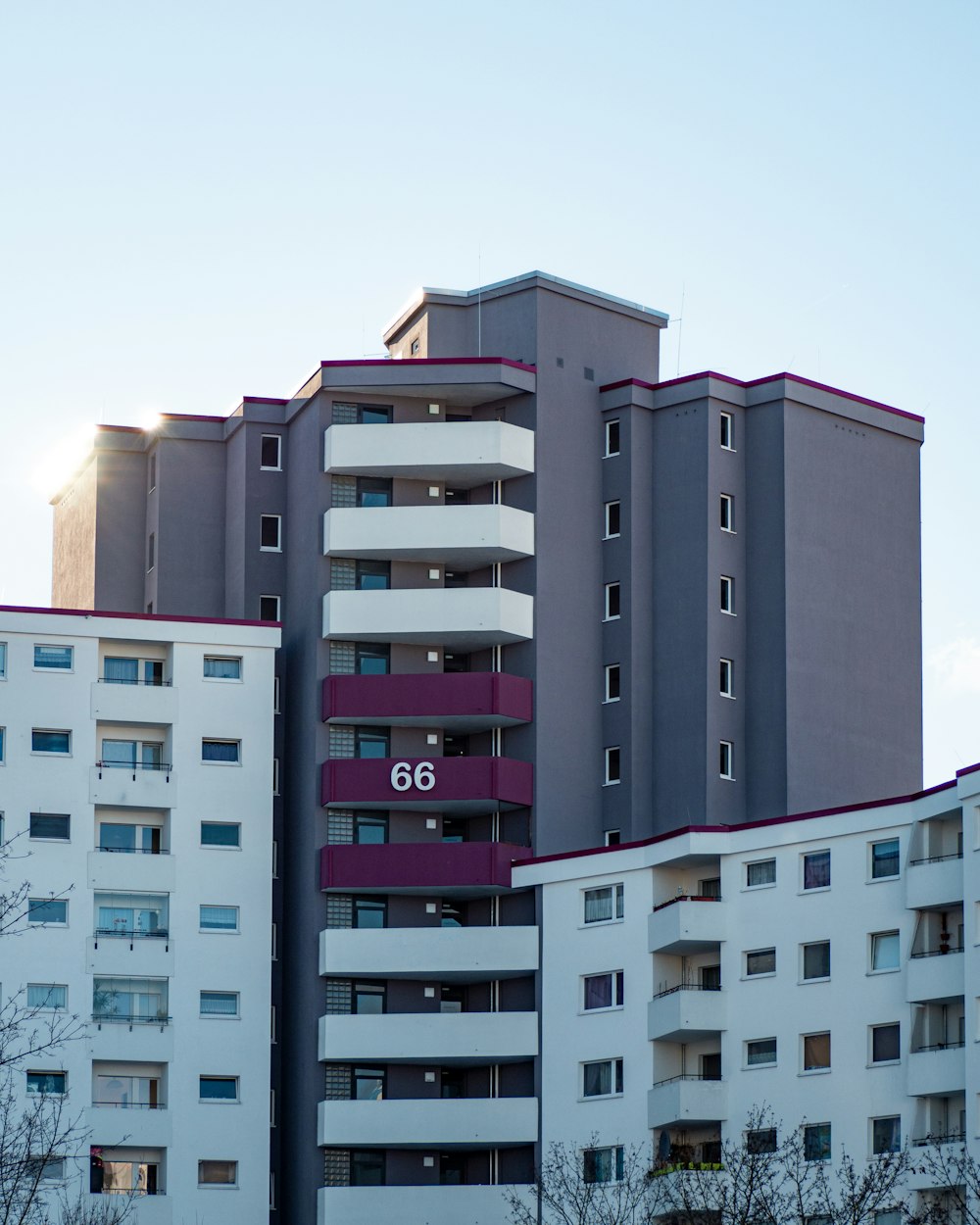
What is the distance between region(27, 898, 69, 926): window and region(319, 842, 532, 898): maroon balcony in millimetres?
9493

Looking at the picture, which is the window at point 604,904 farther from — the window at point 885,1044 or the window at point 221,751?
the window at point 221,751

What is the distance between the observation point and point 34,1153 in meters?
92.4

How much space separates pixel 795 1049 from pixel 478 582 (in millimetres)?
25381

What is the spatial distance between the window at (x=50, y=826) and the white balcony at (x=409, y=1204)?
52.8 feet

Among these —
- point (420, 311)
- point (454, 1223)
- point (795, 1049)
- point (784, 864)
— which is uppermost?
point (420, 311)

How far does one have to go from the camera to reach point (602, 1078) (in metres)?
92.9

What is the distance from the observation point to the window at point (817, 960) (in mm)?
87375

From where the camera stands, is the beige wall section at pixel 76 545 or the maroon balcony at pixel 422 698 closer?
the maroon balcony at pixel 422 698

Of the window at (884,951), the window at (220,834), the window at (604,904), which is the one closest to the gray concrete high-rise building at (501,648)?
the window at (220,834)

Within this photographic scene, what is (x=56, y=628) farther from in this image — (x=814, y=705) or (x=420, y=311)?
(x=814, y=705)

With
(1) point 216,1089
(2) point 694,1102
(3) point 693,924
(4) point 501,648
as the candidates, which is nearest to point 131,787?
(1) point 216,1089

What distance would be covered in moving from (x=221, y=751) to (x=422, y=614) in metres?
9.14

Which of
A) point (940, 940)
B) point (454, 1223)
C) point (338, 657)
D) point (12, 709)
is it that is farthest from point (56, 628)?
point (940, 940)

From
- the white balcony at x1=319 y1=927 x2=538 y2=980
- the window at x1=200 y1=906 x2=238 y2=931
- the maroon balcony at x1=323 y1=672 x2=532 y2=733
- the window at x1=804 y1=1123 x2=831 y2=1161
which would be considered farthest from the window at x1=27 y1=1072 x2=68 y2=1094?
the window at x1=804 y1=1123 x2=831 y2=1161
